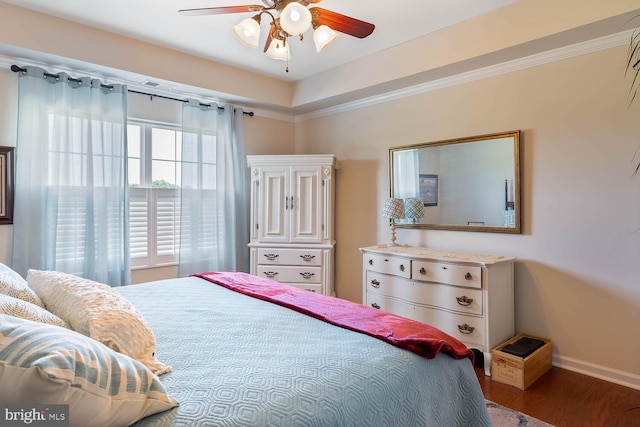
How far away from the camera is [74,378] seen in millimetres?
794

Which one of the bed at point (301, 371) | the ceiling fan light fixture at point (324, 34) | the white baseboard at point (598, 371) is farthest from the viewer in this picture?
the white baseboard at point (598, 371)

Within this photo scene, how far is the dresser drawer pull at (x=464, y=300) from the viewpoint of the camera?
2.67m

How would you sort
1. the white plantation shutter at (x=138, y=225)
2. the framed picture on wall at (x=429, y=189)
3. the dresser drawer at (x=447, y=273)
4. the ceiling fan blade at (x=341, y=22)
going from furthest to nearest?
the white plantation shutter at (x=138, y=225) < the framed picture on wall at (x=429, y=189) < the dresser drawer at (x=447, y=273) < the ceiling fan blade at (x=341, y=22)

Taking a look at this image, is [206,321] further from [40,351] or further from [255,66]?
[255,66]

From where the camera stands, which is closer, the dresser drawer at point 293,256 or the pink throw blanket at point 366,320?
the pink throw blanket at point 366,320

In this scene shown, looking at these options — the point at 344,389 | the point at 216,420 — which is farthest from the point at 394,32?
the point at 216,420

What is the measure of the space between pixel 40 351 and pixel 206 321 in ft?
2.94

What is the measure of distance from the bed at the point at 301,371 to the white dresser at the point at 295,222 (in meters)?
2.03

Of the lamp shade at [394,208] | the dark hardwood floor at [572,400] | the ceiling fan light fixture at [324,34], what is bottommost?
the dark hardwood floor at [572,400]

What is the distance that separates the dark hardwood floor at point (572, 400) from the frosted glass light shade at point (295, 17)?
249cm

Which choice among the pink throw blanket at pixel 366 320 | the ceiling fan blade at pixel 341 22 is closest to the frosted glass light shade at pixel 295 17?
the ceiling fan blade at pixel 341 22

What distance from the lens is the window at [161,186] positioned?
11.6 ft

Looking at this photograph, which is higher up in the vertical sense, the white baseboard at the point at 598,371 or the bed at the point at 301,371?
the bed at the point at 301,371

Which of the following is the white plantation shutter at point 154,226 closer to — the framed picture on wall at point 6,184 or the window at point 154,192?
the window at point 154,192
